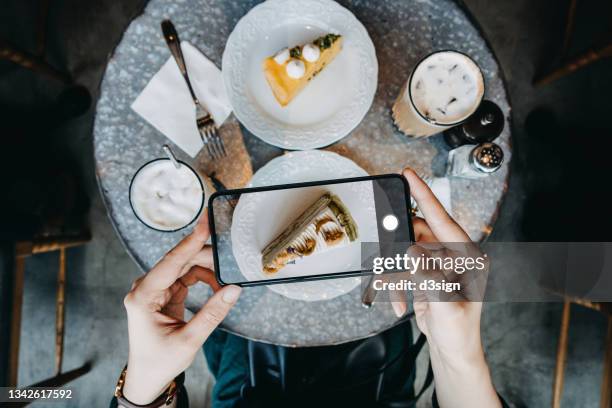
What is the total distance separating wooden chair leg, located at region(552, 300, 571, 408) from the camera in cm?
189

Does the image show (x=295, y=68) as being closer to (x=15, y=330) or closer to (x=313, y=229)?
(x=313, y=229)

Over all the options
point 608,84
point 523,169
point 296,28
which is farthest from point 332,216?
point 608,84

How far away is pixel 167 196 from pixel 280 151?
319mm

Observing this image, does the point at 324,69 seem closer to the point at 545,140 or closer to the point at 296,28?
the point at 296,28

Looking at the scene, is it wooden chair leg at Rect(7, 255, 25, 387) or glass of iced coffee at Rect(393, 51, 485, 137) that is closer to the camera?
glass of iced coffee at Rect(393, 51, 485, 137)

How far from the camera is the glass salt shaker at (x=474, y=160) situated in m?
1.10

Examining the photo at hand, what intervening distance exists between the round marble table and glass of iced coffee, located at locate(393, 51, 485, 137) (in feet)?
0.42

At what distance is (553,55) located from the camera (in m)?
2.06

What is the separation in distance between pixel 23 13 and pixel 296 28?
156cm

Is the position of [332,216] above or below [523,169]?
Answer: below

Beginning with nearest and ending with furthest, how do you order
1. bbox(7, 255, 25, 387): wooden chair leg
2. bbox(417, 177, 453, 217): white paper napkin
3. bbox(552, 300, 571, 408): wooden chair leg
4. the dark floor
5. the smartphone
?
1. the smartphone
2. bbox(417, 177, 453, 217): white paper napkin
3. bbox(7, 255, 25, 387): wooden chair leg
4. bbox(552, 300, 571, 408): wooden chair leg
5. the dark floor

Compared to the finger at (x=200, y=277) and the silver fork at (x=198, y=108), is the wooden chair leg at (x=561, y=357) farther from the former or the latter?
the silver fork at (x=198, y=108)

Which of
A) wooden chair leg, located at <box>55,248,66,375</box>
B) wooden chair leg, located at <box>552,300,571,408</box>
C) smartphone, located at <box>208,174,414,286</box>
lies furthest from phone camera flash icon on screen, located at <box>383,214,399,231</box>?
wooden chair leg, located at <box>55,248,66,375</box>

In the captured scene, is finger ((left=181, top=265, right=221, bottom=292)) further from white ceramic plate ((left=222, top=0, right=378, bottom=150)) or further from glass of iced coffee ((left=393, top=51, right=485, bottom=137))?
glass of iced coffee ((left=393, top=51, right=485, bottom=137))
